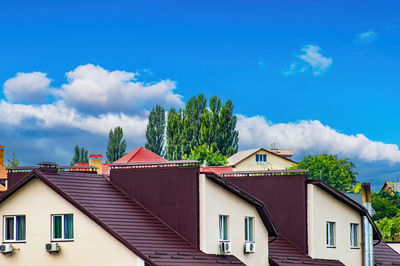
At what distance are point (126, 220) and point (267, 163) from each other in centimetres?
11942

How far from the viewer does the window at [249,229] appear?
39.3 m

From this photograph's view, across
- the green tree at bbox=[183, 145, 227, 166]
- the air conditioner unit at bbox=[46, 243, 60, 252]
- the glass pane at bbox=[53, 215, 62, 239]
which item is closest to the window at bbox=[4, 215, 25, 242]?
the glass pane at bbox=[53, 215, 62, 239]

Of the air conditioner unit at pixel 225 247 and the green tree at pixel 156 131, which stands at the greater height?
the green tree at pixel 156 131

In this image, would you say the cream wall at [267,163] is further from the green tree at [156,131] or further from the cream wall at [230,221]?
the cream wall at [230,221]

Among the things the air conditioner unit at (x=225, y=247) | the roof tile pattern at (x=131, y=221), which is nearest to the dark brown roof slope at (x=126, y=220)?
the roof tile pattern at (x=131, y=221)

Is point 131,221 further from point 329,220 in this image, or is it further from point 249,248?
point 329,220

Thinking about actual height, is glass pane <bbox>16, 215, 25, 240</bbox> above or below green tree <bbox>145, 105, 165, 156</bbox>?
below

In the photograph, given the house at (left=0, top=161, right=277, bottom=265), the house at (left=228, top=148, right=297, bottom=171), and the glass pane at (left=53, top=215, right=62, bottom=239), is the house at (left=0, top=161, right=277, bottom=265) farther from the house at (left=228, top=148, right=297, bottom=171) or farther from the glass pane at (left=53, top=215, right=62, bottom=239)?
the house at (left=228, top=148, right=297, bottom=171)

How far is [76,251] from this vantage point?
3334 centimetres

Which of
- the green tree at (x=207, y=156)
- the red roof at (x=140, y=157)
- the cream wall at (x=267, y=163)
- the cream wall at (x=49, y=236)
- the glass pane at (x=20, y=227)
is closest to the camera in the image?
the cream wall at (x=49, y=236)

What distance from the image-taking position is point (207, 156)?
123m

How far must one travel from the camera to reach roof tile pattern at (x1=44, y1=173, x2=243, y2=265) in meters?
33.2

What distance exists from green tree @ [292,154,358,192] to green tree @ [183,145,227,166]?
92.2 feet

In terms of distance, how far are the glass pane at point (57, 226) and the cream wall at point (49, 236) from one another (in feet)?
0.79
